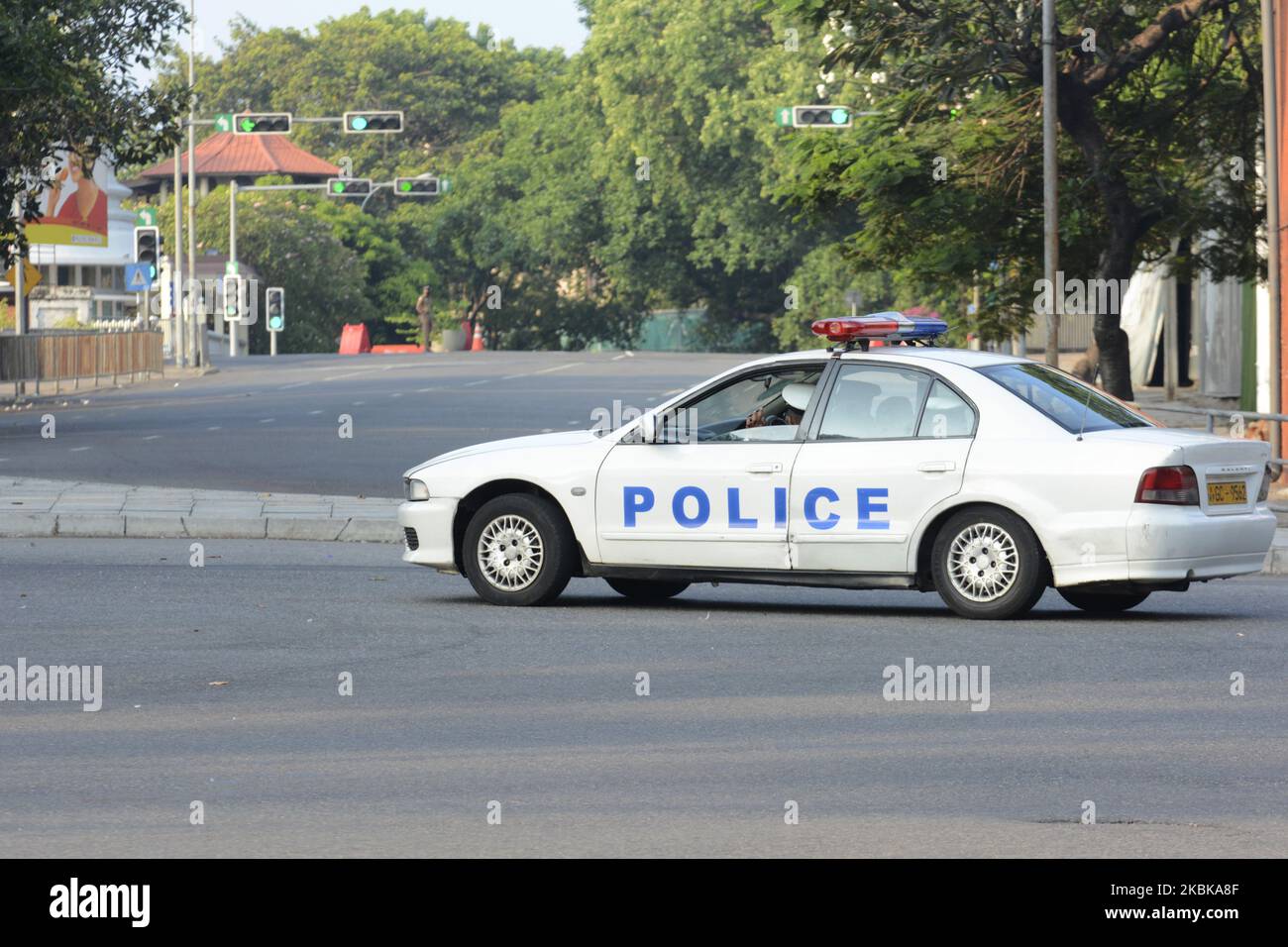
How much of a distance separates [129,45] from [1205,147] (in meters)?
17.7

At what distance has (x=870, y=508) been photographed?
12461mm

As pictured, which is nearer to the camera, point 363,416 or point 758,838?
point 758,838

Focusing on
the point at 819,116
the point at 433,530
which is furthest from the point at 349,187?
the point at 433,530

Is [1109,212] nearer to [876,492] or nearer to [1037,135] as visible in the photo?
[1037,135]

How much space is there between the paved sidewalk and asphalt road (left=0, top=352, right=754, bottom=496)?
6.53 feet

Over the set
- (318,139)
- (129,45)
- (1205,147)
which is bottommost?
(1205,147)

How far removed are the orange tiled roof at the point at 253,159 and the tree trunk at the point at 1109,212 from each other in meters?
83.4

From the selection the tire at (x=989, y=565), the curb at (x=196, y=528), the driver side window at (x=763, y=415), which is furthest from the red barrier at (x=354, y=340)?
the tire at (x=989, y=565)

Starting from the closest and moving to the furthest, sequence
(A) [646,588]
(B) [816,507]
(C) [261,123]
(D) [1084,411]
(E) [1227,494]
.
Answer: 1. (E) [1227,494]
2. (B) [816,507]
3. (D) [1084,411]
4. (A) [646,588]
5. (C) [261,123]

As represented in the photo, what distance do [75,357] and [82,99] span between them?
13161 millimetres

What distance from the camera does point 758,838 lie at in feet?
23.0

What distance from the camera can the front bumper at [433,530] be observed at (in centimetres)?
1332
